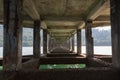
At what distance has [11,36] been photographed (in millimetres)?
7801

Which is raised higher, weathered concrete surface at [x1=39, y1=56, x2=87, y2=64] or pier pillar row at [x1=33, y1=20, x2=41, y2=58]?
pier pillar row at [x1=33, y1=20, x2=41, y2=58]

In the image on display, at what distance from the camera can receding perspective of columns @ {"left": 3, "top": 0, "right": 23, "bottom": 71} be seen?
304 inches

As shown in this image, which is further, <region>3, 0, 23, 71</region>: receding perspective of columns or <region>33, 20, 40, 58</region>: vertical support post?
<region>33, 20, 40, 58</region>: vertical support post

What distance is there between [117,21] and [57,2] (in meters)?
5.71

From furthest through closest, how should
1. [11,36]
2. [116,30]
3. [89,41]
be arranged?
[89,41] < [116,30] < [11,36]

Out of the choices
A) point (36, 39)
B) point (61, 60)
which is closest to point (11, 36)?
point (61, 60)

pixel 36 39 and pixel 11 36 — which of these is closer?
pixel 11 36

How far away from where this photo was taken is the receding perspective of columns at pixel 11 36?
772cm

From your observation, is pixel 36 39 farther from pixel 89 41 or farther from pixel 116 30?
pixel 116 30
